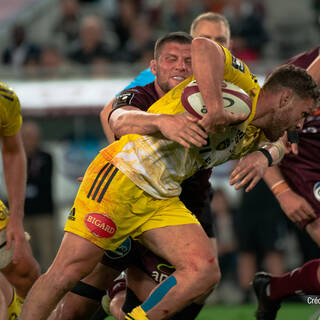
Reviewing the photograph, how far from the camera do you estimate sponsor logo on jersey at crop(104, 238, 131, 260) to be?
214 inches

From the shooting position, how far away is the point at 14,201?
5.66m

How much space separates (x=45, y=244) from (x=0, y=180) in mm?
1114

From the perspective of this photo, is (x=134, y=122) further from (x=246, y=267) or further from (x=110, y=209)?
(x=246, y=267)

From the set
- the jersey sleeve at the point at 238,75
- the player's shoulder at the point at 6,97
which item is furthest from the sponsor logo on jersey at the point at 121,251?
the jersey sleeve at the point at 238,75

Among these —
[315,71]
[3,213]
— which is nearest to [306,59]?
[315,71]

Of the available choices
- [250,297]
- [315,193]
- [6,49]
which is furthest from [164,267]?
[6,49]

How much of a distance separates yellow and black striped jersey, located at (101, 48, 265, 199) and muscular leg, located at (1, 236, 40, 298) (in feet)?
3.54

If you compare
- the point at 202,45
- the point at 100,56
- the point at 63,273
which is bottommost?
the point at 100,56

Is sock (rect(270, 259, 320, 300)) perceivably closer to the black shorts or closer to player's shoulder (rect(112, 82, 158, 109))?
player's shoulder (rect(112, 82, 158, 109))

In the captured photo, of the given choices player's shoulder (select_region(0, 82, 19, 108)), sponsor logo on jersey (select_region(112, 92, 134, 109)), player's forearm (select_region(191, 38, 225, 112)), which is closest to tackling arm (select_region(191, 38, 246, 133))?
player's forearm (select_region(191, 38, 225, 112))

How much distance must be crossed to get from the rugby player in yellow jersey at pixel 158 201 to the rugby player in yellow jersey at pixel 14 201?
63 cm

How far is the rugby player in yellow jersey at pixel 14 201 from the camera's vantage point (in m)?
5.49

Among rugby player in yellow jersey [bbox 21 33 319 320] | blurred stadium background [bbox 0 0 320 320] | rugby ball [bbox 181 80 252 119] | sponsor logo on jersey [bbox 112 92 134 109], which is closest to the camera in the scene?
rugby ball [bbox 181 80 252 119]

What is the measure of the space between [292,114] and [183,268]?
114 cm
